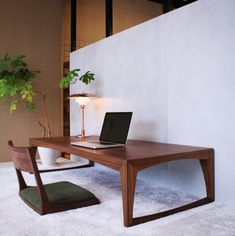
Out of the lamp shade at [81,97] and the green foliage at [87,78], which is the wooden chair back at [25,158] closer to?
the lamp shade at [81,97]

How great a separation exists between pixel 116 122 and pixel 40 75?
2386 mm

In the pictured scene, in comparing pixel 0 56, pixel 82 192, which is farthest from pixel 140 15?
pixel 82 192

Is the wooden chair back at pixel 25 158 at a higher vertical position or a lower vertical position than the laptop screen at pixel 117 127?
lower

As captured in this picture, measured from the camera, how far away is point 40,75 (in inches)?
180

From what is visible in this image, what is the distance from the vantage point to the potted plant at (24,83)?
12.2 feet

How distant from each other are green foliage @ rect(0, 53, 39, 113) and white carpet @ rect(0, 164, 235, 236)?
1.66 m

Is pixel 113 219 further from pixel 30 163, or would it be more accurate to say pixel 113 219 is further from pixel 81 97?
pixel 81 97

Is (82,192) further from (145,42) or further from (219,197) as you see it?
(145,42)

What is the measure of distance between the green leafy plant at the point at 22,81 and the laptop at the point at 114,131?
100 centimetres

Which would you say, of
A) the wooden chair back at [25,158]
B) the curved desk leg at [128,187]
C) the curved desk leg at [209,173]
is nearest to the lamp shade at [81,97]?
the wooden chair back at [25,158]

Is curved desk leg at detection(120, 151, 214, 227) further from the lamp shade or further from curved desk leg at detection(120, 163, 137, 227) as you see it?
the lamp shade

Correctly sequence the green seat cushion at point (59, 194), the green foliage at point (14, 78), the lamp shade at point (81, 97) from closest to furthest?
the green seat cushion at point (59, 194)
the lamp shade at point (81, 97)
the green foliage at point (14, 78)

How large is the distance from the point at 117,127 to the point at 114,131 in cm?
5

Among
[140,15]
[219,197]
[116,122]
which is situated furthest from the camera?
[140,15]
